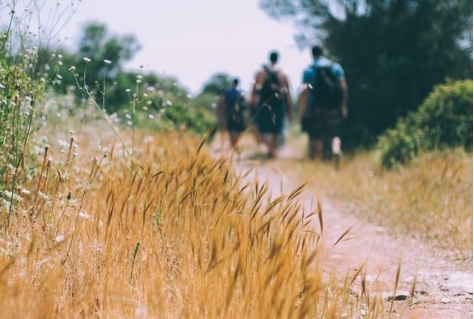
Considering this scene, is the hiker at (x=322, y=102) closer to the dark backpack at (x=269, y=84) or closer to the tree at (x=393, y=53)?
the dark backpack at (x=269, y=84)

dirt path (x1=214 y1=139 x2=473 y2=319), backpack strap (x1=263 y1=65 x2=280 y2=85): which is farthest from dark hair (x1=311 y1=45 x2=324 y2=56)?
dirt path (x1=214 y1=139 x2=473 y2=319)

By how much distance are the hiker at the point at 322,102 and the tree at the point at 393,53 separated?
2363mm

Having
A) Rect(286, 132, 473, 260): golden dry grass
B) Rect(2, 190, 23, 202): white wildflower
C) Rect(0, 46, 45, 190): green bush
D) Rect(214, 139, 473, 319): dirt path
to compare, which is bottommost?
Rect(214, 139, 473, 319): dirt path

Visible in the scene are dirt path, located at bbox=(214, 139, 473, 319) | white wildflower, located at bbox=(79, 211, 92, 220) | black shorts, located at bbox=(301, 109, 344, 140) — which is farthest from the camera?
black shorts, located at bbox=(301, 109, 344, 140)

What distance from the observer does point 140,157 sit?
5645 mm

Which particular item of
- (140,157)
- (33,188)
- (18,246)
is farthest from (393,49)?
(18,246)

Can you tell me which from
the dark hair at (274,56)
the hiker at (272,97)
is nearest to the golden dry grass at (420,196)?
the hiker at (272,97)

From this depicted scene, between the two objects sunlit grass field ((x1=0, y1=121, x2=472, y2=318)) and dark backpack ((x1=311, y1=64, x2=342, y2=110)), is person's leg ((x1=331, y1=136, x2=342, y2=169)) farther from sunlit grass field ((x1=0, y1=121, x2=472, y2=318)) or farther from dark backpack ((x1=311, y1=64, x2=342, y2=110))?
sunlit grass field ((x1=0, y1=121, x2=472, y2=318))

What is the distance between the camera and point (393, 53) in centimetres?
1348

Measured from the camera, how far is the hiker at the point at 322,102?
9.97m

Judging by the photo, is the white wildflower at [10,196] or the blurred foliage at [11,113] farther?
the blurred foliage at [11,113]

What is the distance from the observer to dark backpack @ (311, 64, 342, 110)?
9.92 meters

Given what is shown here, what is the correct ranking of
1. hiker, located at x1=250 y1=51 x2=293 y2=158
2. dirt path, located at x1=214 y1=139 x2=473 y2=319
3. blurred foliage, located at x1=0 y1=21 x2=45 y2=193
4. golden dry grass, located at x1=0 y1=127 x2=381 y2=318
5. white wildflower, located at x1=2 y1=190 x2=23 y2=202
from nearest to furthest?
golden dry grass, located at x1=0 y1=127 x2=381 y2=318
white wildflower, located at x1=2 y1=190 x2=23 y2=202
dirt path, located at x1=214 y1=139 x2=473 y2=319
blurred foliage, located at x1=0 y1=21 x2=45 y2=193
hiker, located at x1=250 y1=51 x2=293 y2=158

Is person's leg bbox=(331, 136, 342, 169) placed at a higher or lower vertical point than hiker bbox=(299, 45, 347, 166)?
lower
